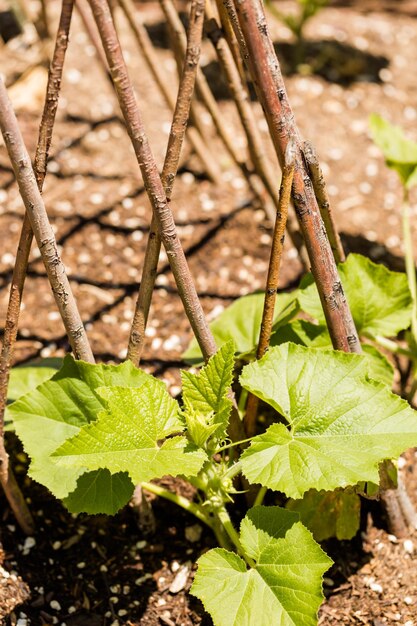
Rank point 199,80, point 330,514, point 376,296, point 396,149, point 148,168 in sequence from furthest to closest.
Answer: point 199,80
point 396,149
point 376,296
point 330,514
point 148,168

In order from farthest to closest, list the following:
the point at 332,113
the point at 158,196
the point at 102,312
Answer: the point at 332,113, the point at 102,312, the point at 158,196

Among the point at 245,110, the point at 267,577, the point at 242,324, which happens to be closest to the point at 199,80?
the point at 245,110

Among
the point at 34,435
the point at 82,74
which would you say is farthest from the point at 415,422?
the point at 82,74

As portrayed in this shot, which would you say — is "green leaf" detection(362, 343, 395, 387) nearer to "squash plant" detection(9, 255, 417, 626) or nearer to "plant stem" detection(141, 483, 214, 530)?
"squash plant" detection(9, 255, 417, 626)

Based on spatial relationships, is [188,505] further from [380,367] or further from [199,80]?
[199,80]

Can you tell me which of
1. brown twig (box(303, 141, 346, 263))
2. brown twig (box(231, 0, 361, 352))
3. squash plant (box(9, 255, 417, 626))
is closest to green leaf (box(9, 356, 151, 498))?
squash plant (box(9, 255, 417, 626))

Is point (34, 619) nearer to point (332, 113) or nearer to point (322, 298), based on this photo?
point (322, 298)
